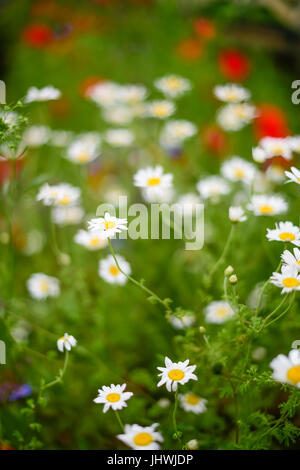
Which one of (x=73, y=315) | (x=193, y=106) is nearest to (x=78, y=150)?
(x=73, y=315)

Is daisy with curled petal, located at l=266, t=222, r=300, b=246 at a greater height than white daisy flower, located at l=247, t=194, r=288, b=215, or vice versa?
white daisy flower, located at l=247, t=194, r=288, b=215

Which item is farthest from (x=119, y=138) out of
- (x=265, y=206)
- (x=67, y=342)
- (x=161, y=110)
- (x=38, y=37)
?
(x=38, y=37)

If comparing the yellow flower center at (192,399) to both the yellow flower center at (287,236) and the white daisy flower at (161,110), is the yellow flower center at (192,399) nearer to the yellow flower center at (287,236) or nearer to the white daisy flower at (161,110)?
the yellow flower center at (287,236)

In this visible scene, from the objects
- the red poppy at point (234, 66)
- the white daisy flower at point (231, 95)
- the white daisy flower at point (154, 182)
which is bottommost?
the white daisy flower at point (154, 182)

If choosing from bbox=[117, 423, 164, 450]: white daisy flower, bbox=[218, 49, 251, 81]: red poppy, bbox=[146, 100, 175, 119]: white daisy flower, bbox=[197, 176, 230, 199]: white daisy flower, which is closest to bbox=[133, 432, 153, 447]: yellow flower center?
bbox=[117, 423, 164, 450]: white daisy flower

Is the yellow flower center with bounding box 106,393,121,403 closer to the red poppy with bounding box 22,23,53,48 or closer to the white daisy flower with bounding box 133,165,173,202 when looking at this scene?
the white daisy flower with bounding box 133,165,173,202

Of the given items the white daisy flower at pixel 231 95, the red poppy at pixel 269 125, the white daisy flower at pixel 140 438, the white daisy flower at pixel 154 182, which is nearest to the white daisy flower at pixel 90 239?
the white daisy flower at pixel 154 182
